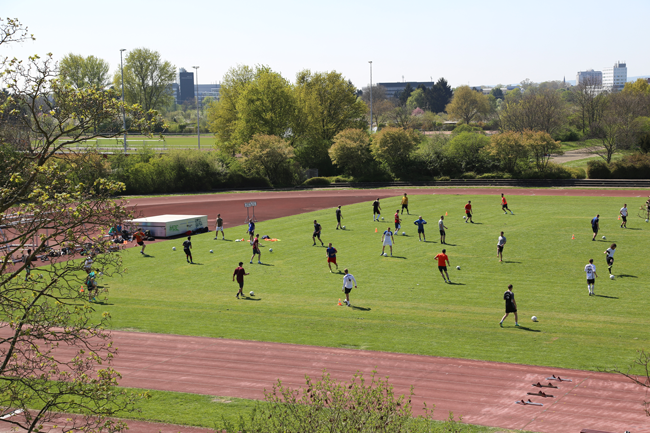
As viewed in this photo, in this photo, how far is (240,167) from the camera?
70125 millimetres

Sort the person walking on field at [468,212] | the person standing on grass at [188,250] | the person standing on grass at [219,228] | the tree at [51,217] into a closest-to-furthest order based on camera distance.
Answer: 1. the tree at [51,217]
2. the person standing on grass at [188,250]
3. the person standing on grass at [219,228]
4. the person walking on field at [468,212]

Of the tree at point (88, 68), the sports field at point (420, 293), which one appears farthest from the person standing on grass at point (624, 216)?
the tree at point (88, 68)

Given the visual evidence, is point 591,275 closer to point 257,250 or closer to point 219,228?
point 257,250

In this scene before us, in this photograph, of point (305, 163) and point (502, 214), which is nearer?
point (502, 214)

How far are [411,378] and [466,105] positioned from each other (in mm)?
123574

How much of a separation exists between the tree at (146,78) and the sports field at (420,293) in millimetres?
71372

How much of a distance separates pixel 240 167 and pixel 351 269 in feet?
146

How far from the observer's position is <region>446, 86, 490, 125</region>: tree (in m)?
132

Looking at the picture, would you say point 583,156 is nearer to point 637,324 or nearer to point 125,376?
point 637,324

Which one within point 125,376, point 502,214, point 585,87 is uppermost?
point 585,87

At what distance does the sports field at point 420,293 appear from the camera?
18.6 metres

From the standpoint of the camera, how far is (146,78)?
4001 inches

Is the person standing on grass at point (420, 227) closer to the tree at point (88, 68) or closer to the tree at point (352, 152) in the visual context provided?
the tree at point (352, 152)

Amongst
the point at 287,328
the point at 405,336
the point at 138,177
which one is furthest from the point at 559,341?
the point at 138,177
